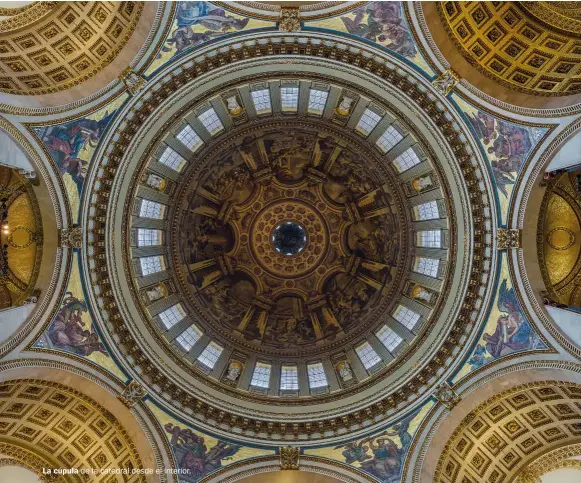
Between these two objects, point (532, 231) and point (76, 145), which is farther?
point (532, 231)

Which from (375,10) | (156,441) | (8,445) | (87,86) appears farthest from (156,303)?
(375,10)

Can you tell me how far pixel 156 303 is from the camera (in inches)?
1149

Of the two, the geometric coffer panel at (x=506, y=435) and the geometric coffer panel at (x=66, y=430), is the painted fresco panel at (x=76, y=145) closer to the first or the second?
the geometric coffer panel at (x=66, y=430)

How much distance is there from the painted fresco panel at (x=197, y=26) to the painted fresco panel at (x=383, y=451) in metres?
22.9

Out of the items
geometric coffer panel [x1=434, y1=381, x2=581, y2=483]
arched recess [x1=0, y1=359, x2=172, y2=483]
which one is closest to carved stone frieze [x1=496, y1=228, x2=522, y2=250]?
geometric coffer panel [x1=434, y1=381, x2=581, y2=483]

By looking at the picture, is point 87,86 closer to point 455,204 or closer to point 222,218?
point 222,218

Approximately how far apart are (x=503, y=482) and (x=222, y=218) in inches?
1008

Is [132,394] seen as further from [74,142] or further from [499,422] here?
[499,422]

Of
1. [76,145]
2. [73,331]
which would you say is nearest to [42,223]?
[76,145]

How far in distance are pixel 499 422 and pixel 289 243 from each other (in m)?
20.2

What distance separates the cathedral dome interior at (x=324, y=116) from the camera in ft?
70.1

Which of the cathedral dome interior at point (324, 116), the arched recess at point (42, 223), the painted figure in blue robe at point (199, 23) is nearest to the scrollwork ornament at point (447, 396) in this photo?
the cathedral dome interior at point (324, 116)

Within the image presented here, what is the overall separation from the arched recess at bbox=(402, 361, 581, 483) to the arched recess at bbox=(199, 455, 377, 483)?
324 cm

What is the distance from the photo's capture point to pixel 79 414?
23766 mm
